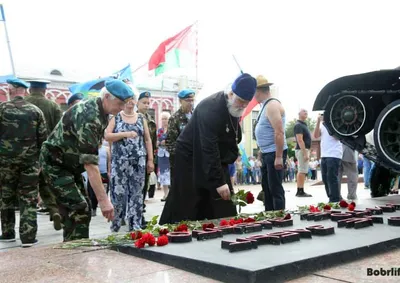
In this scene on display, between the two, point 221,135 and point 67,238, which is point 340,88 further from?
point 67,238

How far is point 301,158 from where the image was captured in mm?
9977

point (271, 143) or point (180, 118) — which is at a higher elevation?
point (180, 118)

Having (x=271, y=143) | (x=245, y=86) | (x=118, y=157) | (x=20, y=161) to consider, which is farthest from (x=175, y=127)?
(x=245, y=86)

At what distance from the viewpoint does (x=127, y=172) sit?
5484 millimetres

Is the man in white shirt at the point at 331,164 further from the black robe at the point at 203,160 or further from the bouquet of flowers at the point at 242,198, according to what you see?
the bouquet of flowers at the point at 242,198

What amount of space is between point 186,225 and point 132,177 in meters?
1.86

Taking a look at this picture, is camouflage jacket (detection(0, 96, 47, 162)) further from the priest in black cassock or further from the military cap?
the military cap

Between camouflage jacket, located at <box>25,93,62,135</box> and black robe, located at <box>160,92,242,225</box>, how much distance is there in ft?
9.06

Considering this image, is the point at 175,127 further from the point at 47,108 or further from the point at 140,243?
the point at 140,243

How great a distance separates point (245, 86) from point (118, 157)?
1.99 metres

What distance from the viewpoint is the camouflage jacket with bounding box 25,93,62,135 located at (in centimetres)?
663

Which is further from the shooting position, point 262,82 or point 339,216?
point 262,82

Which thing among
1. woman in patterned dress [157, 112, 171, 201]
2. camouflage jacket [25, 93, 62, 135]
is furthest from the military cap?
woman in patterned dress [157, 112, 171, 201]

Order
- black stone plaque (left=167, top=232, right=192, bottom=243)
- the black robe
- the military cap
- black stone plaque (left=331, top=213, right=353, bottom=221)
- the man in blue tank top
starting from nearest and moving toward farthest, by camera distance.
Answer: black stone plaque (left=167, top=232, right=192, bottom=243), black stone plaque (left=331, top=213, right=353, bottom=221), the black robe, the man in blue tank top, the military cap
